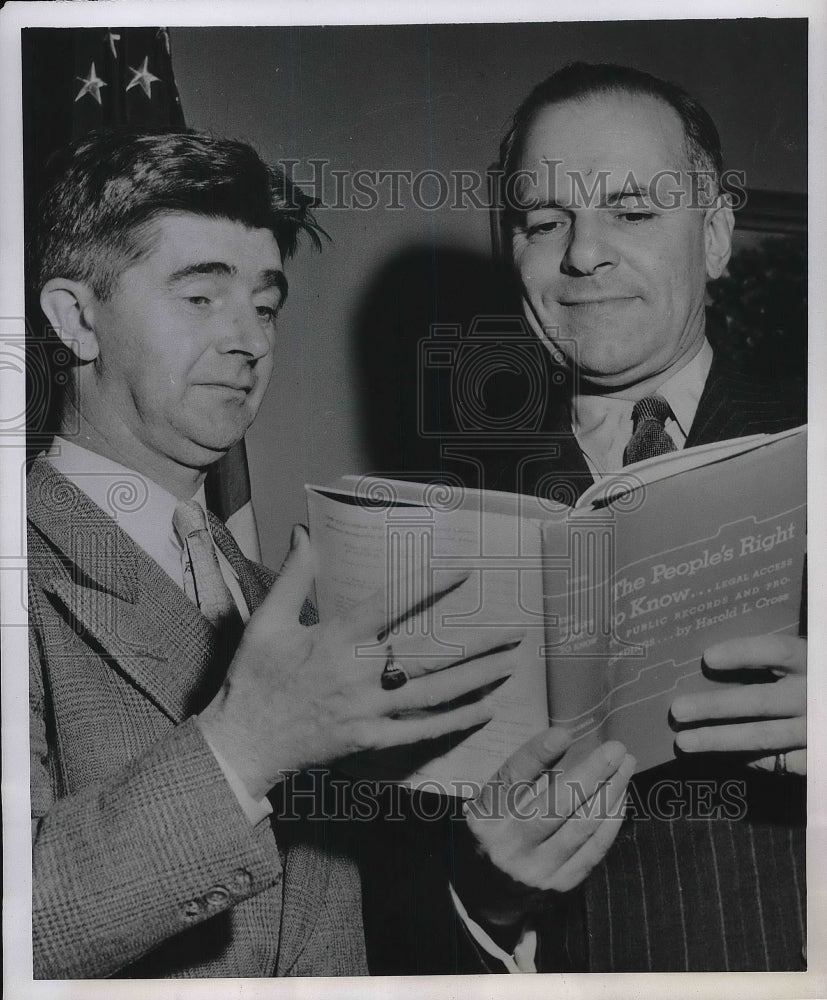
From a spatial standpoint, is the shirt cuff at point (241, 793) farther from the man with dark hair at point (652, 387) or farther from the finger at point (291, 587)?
the man with dark hair at point (652, 387)

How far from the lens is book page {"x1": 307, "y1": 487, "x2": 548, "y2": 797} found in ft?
5.97

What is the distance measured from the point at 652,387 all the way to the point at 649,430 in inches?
3.2

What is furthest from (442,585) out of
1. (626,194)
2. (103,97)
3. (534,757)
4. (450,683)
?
(103,97)

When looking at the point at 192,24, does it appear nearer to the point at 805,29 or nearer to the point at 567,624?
the point at 805,29

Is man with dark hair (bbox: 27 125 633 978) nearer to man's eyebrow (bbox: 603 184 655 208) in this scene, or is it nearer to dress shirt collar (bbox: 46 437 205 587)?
dress shirt collar (bbox: 46 437 205 587)

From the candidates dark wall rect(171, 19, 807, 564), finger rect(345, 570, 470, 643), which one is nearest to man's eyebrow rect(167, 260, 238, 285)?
dark wall rect(171, 19, 807, 564)

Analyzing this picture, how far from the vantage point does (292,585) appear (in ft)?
5.95

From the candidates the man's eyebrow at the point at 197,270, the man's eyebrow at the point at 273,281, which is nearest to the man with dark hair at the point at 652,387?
the man's eyebrow at the point at 273,281

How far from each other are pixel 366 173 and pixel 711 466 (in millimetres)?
825

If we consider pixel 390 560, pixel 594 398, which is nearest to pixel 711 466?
pixel 594 398

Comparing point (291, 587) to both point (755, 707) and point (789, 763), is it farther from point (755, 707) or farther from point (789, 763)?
point (789, 763)

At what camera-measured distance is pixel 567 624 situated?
6.07 feet

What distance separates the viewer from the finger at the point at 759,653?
6.13 feet

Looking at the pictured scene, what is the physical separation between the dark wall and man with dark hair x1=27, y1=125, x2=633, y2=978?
7 cm
